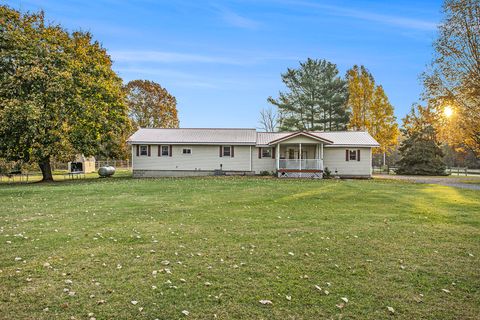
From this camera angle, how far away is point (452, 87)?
960 inches

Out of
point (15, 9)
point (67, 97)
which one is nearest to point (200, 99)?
point (67, 97)

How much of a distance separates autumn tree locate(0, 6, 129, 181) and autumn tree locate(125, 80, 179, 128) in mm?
20298

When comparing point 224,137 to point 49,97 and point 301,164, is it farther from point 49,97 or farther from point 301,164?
point 49,97

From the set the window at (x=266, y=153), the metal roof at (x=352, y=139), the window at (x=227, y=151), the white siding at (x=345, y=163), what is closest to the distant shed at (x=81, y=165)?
the window at (x=227, y=151)

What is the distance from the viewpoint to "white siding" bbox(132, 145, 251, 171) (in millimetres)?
30047

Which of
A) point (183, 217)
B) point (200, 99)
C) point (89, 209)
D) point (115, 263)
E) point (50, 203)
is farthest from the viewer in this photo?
point (200, 99)

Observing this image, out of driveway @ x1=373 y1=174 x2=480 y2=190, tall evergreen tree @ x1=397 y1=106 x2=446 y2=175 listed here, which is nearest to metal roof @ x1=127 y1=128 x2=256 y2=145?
driveway @ x1=373 y1=174 x2=480 y2=190

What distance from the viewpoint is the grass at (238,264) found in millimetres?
3975

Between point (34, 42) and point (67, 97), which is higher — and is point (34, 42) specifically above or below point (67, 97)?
above

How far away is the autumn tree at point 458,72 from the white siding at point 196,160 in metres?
16.5

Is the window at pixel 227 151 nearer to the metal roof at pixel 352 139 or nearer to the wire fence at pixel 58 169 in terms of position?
the metal roof at pixel 352 139

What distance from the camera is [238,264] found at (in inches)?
217

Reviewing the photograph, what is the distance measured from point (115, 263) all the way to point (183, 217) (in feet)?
14.1

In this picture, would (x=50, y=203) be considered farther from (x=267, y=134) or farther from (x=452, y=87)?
(x=452, y=87)
